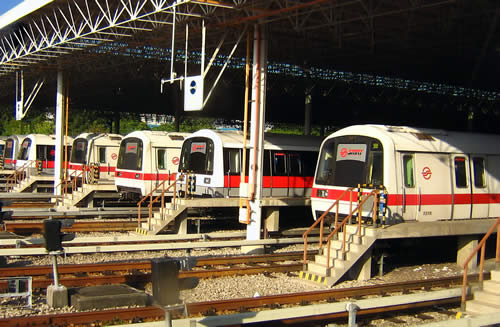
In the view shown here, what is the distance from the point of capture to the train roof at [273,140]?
1775cm

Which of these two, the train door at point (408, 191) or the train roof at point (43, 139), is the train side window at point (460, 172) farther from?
the train roof at point (43, 139)

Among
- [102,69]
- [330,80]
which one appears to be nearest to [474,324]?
[102,69]

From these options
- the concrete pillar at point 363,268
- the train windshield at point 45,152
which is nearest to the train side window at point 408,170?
the concrete pillar at point 363,268

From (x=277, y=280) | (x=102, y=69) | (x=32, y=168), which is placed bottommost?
(x=277, y=280)

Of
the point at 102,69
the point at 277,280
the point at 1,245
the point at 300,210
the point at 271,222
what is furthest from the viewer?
the point at 102,69

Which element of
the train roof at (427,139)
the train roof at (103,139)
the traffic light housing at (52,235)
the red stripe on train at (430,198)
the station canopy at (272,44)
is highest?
the station canopy at (272,44)

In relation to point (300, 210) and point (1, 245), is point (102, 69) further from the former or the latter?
point (1, 245)

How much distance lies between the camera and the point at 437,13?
16.2 m

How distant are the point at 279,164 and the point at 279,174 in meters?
0.32

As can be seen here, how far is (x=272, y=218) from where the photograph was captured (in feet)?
54.7

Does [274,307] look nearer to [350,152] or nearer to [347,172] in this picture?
[347,172]

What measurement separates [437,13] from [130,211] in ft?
41.1

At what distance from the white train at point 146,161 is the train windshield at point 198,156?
5.58ft

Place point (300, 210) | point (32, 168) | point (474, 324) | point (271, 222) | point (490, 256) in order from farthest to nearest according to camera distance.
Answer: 1. point (32, 168)
2. point (300, 210)
3. point (271, 222)
4. point (490, 256)
5. point (474, 324)
